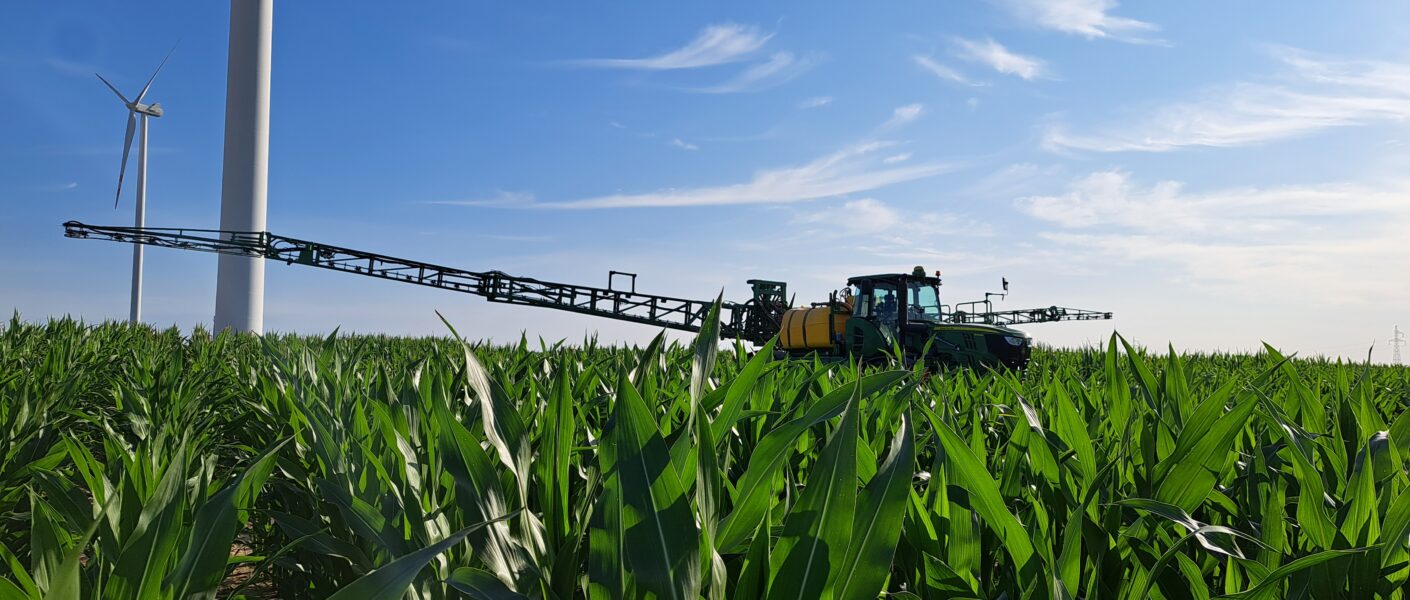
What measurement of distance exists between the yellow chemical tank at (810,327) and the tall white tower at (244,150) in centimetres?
1340

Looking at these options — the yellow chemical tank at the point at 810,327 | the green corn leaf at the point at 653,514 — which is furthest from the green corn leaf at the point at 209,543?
the yellow chemical tank at the point at 810,327

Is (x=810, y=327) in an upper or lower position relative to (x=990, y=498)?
upper

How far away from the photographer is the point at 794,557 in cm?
77

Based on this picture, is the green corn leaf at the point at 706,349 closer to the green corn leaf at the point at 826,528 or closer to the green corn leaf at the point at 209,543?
the green corn leaf at the point at 826,528

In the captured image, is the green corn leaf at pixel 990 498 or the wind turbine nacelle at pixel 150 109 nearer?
the green corn leaf at pixel 990 498

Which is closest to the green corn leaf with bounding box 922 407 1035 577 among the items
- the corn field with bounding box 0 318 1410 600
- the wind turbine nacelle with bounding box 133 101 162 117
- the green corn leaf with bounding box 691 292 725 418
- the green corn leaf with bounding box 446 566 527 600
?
the corn field with bounding box 0 318 1410 600

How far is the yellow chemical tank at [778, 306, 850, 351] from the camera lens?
14.5m

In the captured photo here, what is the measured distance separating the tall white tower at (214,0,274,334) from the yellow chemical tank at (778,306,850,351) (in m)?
13.4

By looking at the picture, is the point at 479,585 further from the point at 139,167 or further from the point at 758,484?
the point at 139,167

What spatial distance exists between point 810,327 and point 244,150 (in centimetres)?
1501

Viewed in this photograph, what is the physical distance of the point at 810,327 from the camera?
15.3 meters

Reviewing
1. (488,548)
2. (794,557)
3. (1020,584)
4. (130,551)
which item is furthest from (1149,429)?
(130,551)

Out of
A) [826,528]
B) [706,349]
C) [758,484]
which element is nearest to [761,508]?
[758,484]

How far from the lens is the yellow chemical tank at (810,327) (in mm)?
14508
